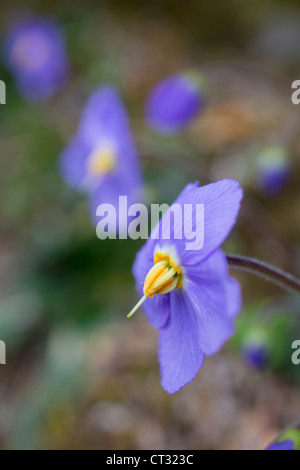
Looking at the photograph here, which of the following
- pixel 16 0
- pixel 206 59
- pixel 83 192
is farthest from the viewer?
pixel 16 0

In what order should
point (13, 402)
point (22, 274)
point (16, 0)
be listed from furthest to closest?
point (16, 0) < point (22, 274) < point (13, 402)

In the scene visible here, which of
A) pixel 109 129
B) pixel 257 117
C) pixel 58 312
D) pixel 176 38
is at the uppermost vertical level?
pixel 176 38

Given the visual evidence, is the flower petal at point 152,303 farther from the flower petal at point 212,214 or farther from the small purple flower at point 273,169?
the small purple flower at point 273,169

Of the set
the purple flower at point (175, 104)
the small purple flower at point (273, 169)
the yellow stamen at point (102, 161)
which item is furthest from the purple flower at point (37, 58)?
the small purple flower at point (273, 169)

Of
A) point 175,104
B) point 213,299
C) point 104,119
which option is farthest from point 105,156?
point 213,299

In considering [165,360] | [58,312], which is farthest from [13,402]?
[165,360]

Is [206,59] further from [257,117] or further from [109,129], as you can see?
[109,129]
